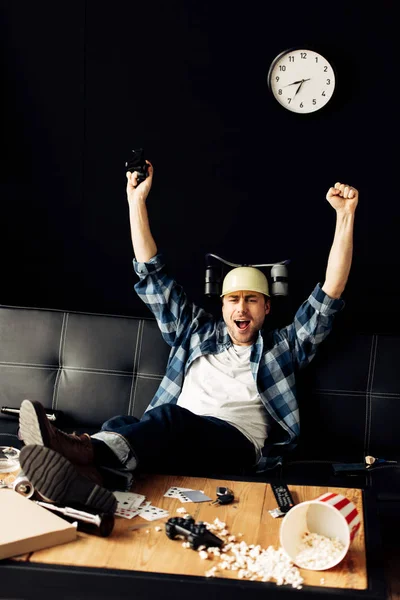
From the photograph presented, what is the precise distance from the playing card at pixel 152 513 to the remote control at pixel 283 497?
317 millimetres

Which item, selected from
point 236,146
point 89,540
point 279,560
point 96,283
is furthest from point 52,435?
point 236,146

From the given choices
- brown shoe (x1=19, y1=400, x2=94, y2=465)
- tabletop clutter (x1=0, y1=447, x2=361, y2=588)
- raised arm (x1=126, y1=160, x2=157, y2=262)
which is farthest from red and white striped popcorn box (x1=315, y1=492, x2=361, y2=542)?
raised arm (x1=126, y1=160, x2=157, y2=262)

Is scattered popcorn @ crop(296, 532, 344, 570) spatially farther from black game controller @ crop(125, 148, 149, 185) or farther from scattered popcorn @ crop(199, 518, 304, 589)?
black game controller @ crop(125, 148, 149, 185)

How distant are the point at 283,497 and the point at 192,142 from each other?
1.91 metres

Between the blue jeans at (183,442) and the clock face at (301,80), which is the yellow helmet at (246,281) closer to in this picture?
the blue jeans at (183,442)

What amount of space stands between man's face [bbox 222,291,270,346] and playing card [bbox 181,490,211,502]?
97 centimetres

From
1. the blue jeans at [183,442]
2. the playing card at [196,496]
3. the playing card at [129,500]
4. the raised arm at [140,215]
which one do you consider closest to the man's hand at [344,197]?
the raised arm at [140,215]

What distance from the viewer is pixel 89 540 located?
5.42 ft

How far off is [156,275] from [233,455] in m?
0.81

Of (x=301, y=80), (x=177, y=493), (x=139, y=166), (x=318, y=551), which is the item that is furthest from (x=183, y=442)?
(x=301, y=80)

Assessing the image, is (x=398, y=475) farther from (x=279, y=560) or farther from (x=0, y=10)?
(x=0, y=10)

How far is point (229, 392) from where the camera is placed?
2.76 m

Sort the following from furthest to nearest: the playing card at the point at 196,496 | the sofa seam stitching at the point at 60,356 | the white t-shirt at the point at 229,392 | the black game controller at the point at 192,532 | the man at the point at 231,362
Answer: the sofa seam stitching at the point at 60,356, the white t-shirt at the point at 229,392, the man at the point at 231,362, the playing card at the point at 196,496, the black game controller at the point at 192,532

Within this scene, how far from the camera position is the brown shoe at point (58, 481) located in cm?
170
